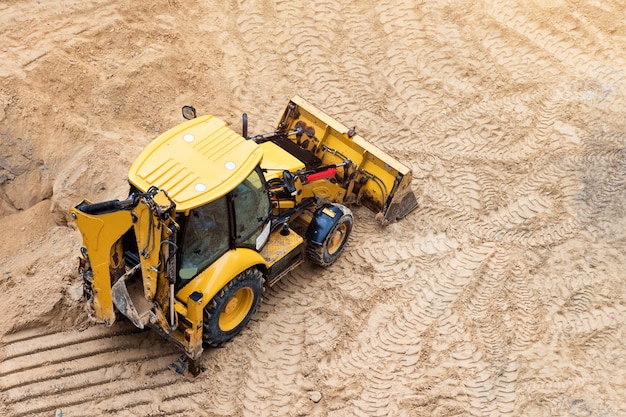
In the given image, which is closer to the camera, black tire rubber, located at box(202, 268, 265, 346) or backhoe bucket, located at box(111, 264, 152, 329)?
backhoe bucket, located at box(111, 264, 152, 329)

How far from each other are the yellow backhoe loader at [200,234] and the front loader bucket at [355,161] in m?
0.57

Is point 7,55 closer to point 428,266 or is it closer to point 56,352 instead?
point 56,352

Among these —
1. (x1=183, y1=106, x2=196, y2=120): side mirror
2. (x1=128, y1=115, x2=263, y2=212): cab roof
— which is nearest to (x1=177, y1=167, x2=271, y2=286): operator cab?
(x1=128, y1=115, x2=263, y2=212): cab roof

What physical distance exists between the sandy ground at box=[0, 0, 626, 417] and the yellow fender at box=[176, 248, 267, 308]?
925 millimetres

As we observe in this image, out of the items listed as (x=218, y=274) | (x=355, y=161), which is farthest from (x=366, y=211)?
(x=218, y=274)

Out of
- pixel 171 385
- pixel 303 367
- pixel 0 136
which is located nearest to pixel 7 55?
pixel 0 136

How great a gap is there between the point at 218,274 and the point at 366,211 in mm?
2788

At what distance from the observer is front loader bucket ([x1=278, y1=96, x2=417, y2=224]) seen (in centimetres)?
761

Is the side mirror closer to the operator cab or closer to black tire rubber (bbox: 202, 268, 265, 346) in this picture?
the operator cab

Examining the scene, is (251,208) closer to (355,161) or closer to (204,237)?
(204,237)

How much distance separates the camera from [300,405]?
19.7 feet

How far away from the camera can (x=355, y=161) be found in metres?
7.79

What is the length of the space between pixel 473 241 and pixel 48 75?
6.02 meters

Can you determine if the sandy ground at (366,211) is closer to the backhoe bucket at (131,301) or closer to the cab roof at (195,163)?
the backhoe bucket at (131,301)
